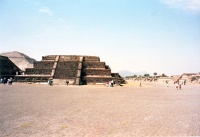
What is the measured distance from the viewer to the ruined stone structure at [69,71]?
34.8 metres

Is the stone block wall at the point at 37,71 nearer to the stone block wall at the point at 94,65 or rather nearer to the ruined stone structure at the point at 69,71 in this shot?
the ruined stone structure at the point at 69,71

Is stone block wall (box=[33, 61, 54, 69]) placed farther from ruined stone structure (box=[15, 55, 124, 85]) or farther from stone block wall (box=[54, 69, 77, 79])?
stone block wall (box=[54, 69, 77, 79])

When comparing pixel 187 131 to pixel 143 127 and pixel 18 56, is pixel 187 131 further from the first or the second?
pixel 18 56

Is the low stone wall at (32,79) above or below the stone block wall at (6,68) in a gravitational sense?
below

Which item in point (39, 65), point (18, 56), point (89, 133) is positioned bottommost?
point (89, 133)

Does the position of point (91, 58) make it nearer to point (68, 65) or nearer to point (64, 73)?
point (68, 65)

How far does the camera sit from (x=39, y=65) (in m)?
39.1

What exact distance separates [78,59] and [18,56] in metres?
37.3

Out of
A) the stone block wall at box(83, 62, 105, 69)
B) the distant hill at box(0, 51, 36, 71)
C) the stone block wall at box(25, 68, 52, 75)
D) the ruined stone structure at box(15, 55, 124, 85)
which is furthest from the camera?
the distant hill at box(0, 51, 36, 71)

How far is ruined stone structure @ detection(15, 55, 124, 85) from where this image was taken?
34.8 meters

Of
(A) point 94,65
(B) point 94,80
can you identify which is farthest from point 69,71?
(B) point 94,80

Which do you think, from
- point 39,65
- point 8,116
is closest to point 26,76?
point 39,65

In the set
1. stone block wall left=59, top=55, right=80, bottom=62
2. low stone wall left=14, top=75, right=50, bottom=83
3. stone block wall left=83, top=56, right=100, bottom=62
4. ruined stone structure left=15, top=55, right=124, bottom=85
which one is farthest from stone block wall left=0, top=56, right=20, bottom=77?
stone block wall left=83, top=56, right=100, bottom=62

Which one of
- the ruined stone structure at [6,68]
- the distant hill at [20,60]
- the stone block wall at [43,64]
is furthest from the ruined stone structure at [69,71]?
the distant hill at [20,60]
